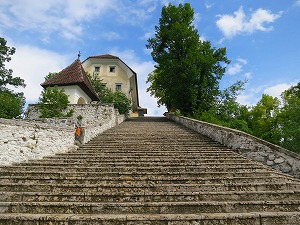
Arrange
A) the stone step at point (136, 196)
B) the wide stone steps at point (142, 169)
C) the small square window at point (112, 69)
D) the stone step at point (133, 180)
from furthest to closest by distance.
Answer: the small square window at point (112, 69) < the wide stone steps at point (142, 169) < the stone step at point (133, 180) < the stone step at point (136, 196)

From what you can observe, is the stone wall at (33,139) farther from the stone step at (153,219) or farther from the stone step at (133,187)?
the stone step at (153,219)

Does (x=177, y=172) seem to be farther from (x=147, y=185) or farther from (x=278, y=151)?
(x=278, y=151)

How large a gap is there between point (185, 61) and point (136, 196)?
690 inches

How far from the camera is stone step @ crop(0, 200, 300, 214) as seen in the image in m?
3.86

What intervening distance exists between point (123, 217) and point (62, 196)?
140 cm

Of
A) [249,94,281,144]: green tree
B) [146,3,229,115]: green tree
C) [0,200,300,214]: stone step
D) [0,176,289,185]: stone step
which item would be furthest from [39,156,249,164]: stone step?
[249,94,281,144]: green tree

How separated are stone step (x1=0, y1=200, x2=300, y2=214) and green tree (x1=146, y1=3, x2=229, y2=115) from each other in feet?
54.6

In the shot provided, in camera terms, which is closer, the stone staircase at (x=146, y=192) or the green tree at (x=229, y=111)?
the stone staircase at (x=146, y=192)

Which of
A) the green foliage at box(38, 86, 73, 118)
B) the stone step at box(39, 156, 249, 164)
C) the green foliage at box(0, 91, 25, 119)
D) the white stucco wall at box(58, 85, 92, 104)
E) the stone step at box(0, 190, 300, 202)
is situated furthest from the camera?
the white stucco wall at box(58, 85, 92, 104)

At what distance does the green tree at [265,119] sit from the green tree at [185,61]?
6402mm

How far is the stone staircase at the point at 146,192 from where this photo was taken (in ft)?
11.6

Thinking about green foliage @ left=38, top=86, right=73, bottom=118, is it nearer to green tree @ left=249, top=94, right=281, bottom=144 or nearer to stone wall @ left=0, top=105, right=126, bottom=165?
stone wall @ left=0, top=105, right=126, bottom=165

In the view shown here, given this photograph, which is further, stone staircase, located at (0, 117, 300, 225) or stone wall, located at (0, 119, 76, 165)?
stone wall, located at (0, 119, 76, 165)

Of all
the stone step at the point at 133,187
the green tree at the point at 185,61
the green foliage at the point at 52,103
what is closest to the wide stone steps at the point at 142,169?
the stone step at the point at 133,187
